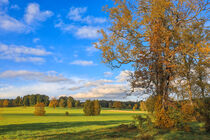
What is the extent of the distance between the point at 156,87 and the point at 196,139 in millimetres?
5936

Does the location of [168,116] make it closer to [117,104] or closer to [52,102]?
[117,104]

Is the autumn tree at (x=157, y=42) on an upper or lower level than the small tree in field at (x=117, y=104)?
upper

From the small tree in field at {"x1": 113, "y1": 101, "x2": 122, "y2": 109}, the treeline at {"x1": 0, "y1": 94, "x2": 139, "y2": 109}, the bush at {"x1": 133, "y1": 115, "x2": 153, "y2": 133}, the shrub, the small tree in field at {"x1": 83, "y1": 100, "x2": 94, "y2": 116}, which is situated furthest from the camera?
the treeline at {"x1": 0, "y1": 94, "x2": 139, "y2": 109}

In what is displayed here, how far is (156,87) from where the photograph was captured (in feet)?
48.9

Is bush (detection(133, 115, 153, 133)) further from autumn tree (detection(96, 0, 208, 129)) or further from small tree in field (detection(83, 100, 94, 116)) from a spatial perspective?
small tree in field (detection(83, 100, 94, 116))

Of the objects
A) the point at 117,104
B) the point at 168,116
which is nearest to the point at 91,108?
the point at 168,116

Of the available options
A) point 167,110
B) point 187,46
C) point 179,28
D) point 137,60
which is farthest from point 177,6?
point 167,110

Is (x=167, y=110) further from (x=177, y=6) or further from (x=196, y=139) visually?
(x=177, y=6)

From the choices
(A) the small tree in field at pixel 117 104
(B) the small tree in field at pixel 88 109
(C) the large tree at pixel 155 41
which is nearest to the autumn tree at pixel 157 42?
(C) the large tree at pixel 155 41

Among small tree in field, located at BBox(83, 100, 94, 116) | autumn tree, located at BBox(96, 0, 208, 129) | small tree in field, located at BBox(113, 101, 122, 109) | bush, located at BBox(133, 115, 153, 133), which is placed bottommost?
small tree in field, located at BBox(113, 101, 122, 109)

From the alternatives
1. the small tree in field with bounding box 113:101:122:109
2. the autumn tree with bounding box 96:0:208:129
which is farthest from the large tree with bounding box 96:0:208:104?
the small tree in field with bounding box 113:101:122:109

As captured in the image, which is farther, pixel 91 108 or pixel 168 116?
pixel 91 108

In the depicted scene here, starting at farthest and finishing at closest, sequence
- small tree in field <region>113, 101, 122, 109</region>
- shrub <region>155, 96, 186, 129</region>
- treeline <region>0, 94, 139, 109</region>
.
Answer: treeline <region>0, 94, 139, 109</region> → small tree in field <region>113, 101, 122, 109</region> → shrub <region>155, 96, 186, 129</region>

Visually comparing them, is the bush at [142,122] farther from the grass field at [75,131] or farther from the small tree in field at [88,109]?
the small tree in field at [88,109]
